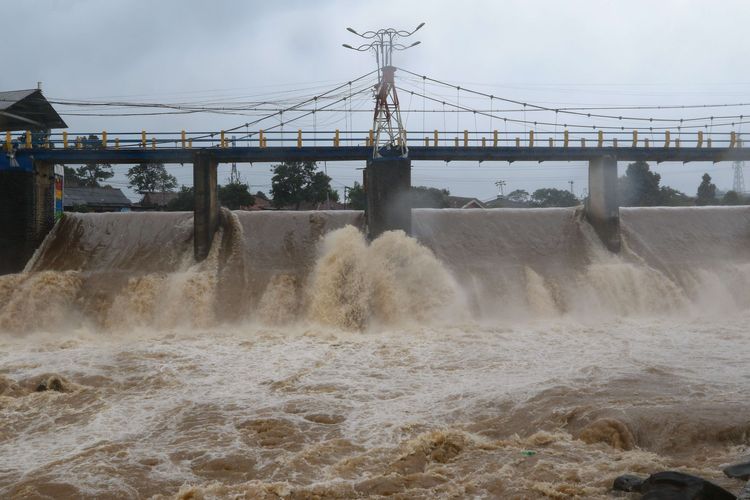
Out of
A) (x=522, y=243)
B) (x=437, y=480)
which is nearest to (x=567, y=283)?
(x=522, y=243)

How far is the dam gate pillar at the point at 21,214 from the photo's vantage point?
907 inches

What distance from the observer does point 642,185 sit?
2168 inches

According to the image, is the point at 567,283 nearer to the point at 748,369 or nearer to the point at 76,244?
the point at 748,369

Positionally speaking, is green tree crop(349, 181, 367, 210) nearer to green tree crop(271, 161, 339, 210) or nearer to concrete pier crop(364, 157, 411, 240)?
green tree crop(271, 161, 339, 210)

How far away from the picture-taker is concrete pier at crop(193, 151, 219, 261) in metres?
23.0

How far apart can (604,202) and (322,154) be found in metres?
10.7

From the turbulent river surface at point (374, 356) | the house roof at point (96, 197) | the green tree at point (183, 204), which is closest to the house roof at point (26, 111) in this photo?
the turbulent river surface at point (374, 356)

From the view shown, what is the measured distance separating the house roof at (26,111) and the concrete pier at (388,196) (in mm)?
15836

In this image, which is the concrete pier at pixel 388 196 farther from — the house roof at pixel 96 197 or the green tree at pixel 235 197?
the house roof at pixel 96 197

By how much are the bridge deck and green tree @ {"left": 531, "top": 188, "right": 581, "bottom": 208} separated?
1931 inches

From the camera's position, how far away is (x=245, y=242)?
928 inches

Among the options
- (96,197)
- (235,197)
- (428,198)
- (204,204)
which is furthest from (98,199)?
(204,204)

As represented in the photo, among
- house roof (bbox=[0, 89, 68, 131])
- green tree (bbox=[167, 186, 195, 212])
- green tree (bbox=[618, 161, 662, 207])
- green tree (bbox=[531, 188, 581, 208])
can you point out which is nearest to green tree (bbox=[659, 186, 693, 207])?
green tree (bbox=[618, 161, 662, 207])

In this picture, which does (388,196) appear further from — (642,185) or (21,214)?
(642,185)
